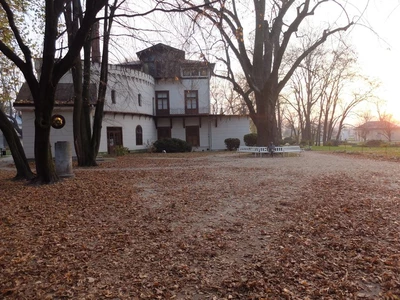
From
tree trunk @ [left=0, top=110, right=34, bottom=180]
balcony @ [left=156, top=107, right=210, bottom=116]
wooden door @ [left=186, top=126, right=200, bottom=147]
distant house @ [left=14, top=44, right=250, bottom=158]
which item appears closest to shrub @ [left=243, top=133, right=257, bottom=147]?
distant house @ [left=14, top=44, right=250, bottom=158]

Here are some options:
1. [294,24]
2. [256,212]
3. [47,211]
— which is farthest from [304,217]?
[294,24]

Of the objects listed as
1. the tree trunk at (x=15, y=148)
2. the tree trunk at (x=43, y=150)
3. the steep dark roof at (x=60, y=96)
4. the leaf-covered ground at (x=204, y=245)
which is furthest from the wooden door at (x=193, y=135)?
the leaf-covered ground at (x=204, y=245)

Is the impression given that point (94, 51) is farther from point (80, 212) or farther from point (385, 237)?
point (385, 237)

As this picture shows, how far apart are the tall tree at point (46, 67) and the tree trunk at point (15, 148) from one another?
1256mm

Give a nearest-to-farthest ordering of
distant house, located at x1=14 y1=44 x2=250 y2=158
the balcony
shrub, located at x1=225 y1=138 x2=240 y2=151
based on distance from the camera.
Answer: distant house, located at x1=14 y1=44 x2=250 y2=158 → shrub, located at x1=225 y1=138 x2=240 y2=151 → the balcony

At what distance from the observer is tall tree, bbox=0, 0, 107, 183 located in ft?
25.5

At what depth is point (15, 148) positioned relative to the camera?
9.96m

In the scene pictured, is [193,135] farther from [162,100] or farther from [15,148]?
[15,148]

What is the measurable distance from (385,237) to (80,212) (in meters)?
5.19

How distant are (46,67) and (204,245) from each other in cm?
673

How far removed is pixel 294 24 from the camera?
1647cm

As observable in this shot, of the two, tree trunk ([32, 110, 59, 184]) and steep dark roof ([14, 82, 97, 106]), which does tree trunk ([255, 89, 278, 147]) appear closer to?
steep dark roof ([14, 82, 97, 106])

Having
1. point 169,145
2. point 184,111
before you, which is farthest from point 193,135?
point 169,145

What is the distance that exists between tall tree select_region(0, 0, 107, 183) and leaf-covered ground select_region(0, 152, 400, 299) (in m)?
2.11
